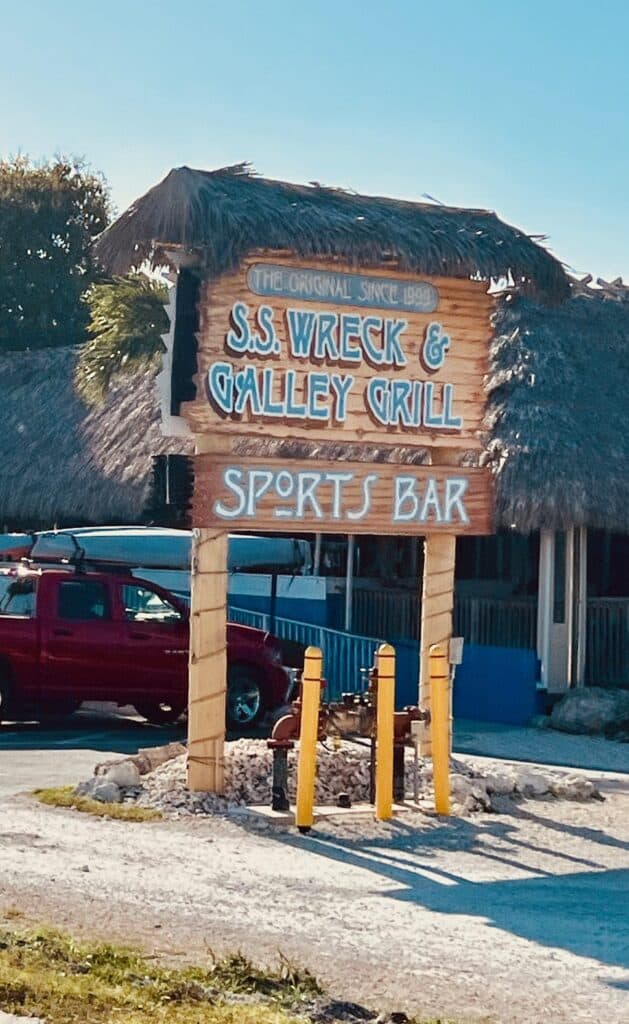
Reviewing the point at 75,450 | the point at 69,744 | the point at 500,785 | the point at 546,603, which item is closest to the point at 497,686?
the point at 546,603

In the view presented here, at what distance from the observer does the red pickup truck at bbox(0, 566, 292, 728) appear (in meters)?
18.5

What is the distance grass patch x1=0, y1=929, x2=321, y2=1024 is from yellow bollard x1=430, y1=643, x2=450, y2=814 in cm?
509

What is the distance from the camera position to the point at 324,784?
13.3 meters

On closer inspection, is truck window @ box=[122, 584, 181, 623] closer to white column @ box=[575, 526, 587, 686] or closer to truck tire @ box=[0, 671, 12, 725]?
truck tire @ box=[0, 671, 12, 725]

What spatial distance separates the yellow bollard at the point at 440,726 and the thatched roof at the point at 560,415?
6.83 meters

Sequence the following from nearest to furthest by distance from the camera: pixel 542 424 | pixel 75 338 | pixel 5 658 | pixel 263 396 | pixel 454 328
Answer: pixel 263 396 → pixel 454 328 → pixel 5 658 → pixel 542 424 → pixel 75 338

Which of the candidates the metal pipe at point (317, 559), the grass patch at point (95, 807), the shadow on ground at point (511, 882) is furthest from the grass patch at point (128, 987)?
the metal pipe at point (317, 559)

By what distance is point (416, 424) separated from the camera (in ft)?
45.0

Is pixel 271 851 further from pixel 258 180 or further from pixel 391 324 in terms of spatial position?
pixel 258 180

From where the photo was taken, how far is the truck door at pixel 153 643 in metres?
18.8

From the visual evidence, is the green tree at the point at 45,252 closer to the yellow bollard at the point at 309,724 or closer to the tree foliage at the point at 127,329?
the tree foliage at the point at 127,329

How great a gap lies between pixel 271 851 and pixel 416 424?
13.3 ft

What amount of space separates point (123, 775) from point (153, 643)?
5926mm

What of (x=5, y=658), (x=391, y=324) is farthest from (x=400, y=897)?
(x=5, y=658)
